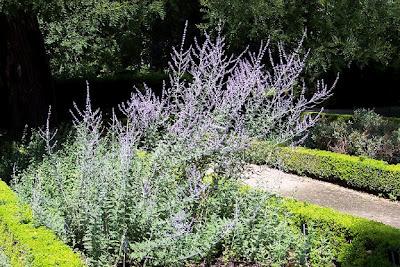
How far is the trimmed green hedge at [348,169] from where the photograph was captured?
7652mm

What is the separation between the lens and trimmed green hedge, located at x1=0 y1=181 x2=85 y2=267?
11.3 ft

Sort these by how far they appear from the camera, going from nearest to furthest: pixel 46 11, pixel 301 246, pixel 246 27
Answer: pixel 301 246, pixel 46 11, pixel 246 27

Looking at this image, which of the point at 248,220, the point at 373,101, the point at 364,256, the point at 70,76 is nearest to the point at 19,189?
the point at 248,220

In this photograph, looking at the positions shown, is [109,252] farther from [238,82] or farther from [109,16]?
[109,16]

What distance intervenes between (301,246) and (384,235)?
739 mm

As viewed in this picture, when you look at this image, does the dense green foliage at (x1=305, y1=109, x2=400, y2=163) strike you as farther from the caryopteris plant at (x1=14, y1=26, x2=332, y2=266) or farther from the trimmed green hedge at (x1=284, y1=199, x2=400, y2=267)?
the caryopteris plant at (x1=14, y1=26, x2=332, y2=266)

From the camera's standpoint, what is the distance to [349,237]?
4.73 m

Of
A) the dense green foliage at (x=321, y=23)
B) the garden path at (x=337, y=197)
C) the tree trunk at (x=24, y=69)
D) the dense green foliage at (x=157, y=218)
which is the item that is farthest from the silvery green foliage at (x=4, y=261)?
the dense green foliage at (x=321, y=23)

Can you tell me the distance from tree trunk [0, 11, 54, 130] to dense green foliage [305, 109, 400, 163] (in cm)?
484

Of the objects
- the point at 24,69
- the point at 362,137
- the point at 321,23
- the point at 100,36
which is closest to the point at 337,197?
the point at 362,137

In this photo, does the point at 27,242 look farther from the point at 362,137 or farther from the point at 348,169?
the point at 362,137

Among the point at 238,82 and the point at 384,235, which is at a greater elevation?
the point at 238,82

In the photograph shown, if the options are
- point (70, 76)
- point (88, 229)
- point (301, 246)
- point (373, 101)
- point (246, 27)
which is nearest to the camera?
point (88, 229)

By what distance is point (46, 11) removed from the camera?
778 cm
